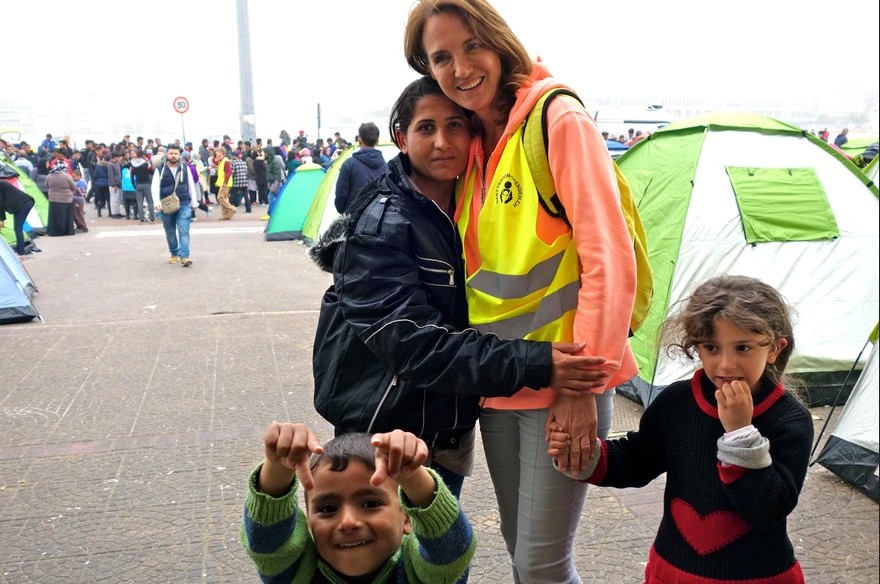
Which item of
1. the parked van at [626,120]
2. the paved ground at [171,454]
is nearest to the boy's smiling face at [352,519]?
the paved ground at [171,454]

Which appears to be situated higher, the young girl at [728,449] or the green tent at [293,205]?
the young girl at [728,449]

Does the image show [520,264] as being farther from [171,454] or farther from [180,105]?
[180,105]

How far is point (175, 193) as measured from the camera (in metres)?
10.5

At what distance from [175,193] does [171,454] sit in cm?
682

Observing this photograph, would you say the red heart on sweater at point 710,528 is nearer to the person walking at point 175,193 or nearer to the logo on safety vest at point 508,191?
the logo on safety vest at point 508,191

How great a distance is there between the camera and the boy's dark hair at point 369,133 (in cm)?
815

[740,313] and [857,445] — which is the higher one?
[740,313]

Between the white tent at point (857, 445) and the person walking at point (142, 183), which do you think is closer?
the white tent at point (857, 445)

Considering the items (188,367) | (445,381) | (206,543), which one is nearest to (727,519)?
(445,381)

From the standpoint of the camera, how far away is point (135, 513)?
12.3ft

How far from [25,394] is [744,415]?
529 centimetres

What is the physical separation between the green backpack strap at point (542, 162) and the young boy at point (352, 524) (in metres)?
0.69

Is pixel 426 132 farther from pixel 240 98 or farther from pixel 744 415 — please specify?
pixel 240 98

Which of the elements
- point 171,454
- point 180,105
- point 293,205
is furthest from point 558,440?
point 180,105
